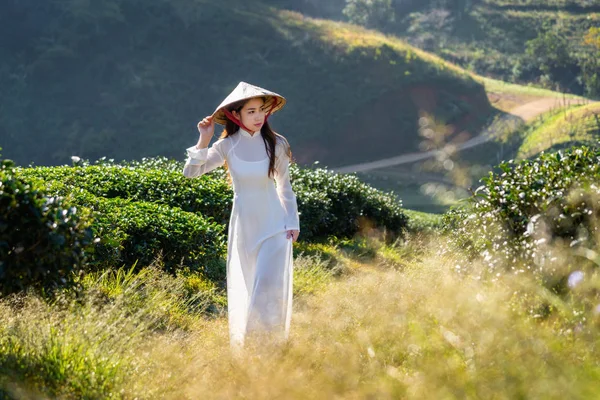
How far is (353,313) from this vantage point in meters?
5.24

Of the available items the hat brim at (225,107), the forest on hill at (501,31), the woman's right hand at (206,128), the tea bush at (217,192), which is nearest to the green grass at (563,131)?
the forest on hill at (501,31)

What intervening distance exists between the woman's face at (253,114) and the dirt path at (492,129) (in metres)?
34.2

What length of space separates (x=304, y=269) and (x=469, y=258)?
10.9ft

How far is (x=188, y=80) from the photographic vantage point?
45.6 meters

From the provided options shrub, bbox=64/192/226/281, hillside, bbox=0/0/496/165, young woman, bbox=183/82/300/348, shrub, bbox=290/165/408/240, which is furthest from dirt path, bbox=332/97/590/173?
young woman, bbox=183/82/300/348

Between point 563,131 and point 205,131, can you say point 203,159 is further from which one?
point 563,131

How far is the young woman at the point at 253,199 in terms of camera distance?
5414 millimetres

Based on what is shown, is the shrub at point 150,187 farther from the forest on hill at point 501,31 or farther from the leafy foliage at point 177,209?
the forest on hill at point 501,31

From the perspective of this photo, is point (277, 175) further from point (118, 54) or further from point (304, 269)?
point (118, 54)

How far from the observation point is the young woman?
5414 mm

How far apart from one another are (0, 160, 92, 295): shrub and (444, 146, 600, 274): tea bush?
2.99 metres

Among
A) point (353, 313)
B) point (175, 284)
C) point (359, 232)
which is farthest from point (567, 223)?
point (359, 232)

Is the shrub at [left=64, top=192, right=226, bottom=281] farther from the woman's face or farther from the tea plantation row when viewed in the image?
the woman's face

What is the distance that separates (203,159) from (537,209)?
2458mm
